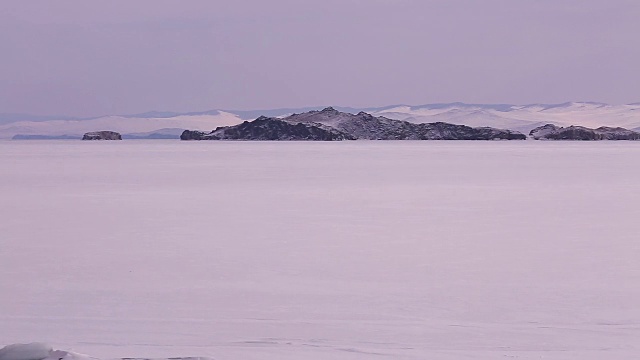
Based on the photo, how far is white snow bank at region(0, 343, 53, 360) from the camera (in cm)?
545

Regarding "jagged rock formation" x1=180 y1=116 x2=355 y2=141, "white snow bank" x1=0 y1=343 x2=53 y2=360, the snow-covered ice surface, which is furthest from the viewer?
"jagged rock formation" x1=180 y1=116 x2=355 y2=141

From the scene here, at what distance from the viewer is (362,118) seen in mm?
190625

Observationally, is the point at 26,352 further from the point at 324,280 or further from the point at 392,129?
the point at 392,129

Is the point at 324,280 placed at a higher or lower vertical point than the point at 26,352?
lower

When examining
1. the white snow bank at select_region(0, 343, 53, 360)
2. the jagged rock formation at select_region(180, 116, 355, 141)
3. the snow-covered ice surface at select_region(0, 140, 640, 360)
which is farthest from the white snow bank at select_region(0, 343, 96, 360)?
the jagged rock formation at select_region(180, 116, 355, 141)

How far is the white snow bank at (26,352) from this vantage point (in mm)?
5453

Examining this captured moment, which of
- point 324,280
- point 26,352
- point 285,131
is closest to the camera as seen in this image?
point 26,352

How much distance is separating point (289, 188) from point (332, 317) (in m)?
16.7

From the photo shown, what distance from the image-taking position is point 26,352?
5.50 meters

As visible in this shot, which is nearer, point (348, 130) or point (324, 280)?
point (324, 280)

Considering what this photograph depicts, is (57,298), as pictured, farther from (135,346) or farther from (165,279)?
(135,346)

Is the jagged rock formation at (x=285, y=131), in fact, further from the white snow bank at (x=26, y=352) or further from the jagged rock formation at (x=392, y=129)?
the white snow bank at (x=26, y=352)

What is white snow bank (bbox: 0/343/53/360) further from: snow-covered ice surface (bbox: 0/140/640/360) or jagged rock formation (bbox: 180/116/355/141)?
jagged rock formation (bbox: 180/116/355/141)

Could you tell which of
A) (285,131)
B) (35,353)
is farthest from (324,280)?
(285,131)
